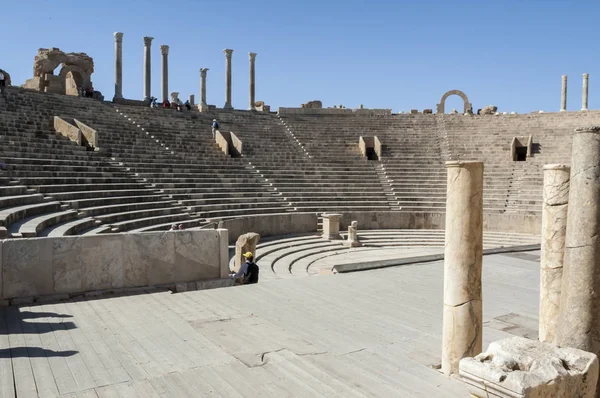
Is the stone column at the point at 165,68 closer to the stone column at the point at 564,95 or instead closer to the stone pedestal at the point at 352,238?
the stone pedestal at the point at 352,238

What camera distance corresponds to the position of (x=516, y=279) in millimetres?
9750

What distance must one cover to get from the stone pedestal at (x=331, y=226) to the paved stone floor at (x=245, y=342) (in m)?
8.89

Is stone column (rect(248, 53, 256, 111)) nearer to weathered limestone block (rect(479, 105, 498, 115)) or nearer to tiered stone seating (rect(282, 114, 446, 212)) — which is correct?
tiered stone seating (rect(282, 114, 446, 212))

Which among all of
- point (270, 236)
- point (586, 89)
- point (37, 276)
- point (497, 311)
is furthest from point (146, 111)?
point (586, 89)

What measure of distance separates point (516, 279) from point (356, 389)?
639 cm

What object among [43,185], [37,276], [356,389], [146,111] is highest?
[146,111]

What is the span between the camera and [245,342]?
561cm

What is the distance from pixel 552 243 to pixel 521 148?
21.7 m

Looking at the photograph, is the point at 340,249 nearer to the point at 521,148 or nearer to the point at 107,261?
the point at 107,261

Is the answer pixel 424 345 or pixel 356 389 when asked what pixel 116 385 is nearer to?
pixel 356 389

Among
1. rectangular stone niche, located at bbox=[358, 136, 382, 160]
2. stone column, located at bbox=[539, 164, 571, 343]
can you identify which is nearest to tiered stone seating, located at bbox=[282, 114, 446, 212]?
rectangular stone niche, located at bbox=[358, 136, 382, 160]

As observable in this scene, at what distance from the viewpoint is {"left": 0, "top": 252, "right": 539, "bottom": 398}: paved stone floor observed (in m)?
4.50

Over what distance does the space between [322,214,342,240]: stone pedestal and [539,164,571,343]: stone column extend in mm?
11899

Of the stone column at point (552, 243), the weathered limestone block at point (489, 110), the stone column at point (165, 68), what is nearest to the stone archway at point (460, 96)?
the weathered limestone block at point (489, 110)
